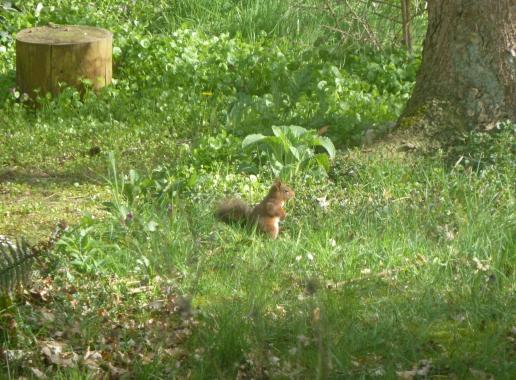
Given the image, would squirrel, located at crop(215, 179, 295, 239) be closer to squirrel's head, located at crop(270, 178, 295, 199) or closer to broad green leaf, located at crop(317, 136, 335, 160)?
squirrel's head, located at crop(270, 178, 295, 199)

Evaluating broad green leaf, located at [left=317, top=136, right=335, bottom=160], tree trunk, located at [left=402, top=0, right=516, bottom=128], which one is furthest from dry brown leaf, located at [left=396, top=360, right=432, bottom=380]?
tree trunk, located at [left=402, top=0, right=516, bottom=128]

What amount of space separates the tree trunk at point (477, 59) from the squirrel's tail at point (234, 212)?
2217mm

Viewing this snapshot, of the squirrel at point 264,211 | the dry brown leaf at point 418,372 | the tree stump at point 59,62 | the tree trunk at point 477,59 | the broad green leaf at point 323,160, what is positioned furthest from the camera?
the tree stump at point 59,62

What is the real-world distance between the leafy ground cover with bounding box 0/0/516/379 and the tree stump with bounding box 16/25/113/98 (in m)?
0.23

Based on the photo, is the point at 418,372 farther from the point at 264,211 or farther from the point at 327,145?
the point at 327,145

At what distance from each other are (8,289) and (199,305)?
1167mm

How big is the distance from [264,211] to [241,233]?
234 millimetres

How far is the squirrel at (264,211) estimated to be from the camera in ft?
22.7

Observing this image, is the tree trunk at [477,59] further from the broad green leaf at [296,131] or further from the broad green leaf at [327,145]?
the broad green leaf at [296,131]

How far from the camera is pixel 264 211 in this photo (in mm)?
6906

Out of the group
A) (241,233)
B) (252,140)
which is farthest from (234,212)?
(252,140)

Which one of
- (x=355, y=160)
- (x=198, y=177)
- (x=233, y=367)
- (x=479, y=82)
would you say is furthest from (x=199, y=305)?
(x=479, y=82)

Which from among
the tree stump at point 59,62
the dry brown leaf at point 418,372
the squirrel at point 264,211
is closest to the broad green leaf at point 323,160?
the squirrel at point 264,211

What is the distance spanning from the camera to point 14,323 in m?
5.36
